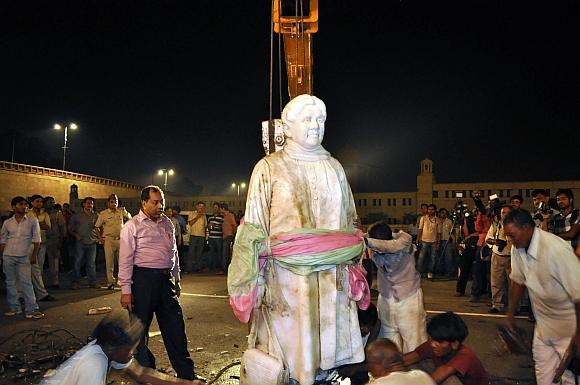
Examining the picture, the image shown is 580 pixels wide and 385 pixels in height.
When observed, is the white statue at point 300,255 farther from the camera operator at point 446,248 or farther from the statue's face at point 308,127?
the camera operator at point 446,248

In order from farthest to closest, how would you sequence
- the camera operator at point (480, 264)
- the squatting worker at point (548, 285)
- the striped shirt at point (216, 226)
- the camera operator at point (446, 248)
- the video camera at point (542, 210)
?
the striped shirt at point (216, 226)
the camera operator at point (446, 248)
the camera operator at point (480, 264)
the video camera at point (542, 210)
the squatting worker at point (548, 285)

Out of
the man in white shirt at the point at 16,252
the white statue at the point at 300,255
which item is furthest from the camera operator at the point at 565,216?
the man in white shirt at the point at 16,252

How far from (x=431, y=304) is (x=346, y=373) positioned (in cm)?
526

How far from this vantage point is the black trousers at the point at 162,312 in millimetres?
4652

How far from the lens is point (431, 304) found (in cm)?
873

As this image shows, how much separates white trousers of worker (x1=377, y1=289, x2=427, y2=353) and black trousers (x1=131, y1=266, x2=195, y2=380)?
1944mm

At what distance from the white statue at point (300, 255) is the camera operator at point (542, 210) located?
569 cm

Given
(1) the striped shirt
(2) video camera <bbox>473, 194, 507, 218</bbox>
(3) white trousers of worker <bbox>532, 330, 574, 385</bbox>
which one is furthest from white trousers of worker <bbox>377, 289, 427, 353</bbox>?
(1) the striped shirt

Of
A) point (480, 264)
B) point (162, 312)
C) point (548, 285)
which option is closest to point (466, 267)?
point (480, 264)

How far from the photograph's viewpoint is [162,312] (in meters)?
4.80

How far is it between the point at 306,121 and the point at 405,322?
2270 mm

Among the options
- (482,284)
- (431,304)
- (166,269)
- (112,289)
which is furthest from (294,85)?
(112,289)

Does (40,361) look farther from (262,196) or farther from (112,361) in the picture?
(262,196)

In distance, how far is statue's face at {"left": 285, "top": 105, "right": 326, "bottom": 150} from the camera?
3211 mm
